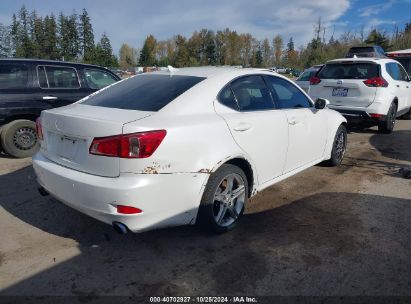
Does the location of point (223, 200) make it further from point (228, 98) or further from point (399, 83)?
point (399, 83)

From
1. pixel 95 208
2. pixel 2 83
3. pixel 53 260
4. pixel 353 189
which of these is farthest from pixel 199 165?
pixel 2 83

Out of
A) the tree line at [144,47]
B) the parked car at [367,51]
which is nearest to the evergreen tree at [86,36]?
the tree line at [144,47]

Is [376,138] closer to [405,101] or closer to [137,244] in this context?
[405,101]

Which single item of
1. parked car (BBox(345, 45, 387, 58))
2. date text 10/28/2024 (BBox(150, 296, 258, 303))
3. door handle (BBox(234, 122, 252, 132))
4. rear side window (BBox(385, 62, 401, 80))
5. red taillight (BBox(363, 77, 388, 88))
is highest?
parked car (BBox(345, 45, 387, 58))

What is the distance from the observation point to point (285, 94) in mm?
4543

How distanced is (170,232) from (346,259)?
1649mm

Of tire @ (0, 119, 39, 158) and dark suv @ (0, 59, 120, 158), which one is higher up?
dark suv @ (0, 59, 120, 158)

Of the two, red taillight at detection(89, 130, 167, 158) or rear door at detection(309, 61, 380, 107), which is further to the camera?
rear door at detection(309, 61, 380, 107)

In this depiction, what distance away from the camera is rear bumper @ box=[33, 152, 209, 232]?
113 inches

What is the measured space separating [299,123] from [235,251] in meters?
1.89

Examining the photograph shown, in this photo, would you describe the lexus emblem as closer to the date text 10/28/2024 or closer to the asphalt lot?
the asphalt lot

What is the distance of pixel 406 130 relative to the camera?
31.1ft

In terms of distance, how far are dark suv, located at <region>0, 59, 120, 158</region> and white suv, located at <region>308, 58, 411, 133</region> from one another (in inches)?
209

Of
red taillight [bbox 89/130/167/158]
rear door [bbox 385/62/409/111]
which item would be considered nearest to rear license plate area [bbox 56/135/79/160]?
red taillight [bbox 89/130/167/158]
